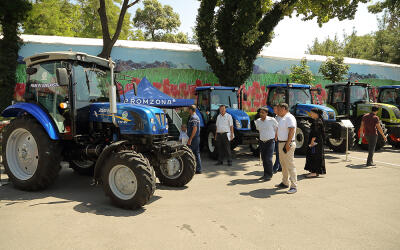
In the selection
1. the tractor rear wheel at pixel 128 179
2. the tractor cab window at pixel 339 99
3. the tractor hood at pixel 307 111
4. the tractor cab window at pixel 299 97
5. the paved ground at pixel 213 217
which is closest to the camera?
the paved ground at pixel 213 217

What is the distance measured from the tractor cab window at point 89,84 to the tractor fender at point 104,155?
1295 millimetres

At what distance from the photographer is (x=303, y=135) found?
10531mm

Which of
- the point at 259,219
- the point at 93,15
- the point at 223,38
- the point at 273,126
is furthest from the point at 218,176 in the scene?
the point at 93,15

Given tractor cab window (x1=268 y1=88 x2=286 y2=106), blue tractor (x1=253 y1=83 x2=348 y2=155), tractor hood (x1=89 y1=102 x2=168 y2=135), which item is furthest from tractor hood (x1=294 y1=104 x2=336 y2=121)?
tractor hood (x1=89 y1=102 x2=168 y2=135)

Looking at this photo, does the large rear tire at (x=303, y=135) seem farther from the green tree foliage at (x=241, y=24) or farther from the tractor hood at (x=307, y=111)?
the green tree foliage at (x=241, y=24)

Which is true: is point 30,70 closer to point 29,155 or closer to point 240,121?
point 29,155

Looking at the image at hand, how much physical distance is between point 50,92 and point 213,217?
3972 mm

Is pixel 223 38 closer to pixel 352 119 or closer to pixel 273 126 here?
pixel 352 119

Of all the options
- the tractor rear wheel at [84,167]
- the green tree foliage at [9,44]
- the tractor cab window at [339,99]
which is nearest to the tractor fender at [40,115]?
A: the tractor rear wheel at [84,167]

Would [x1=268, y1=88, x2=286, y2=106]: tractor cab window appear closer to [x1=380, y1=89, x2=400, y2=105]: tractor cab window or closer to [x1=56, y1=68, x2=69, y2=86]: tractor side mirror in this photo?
[x1=380, y1=89, x2=400, y2=105]: tractor cab window

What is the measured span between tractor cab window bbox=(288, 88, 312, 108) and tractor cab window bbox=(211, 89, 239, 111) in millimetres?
2053

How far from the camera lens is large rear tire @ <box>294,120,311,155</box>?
10397mm

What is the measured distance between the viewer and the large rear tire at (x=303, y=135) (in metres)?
10.4

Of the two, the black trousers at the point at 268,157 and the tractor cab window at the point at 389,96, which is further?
the tractor cab window at the point at 389,96
